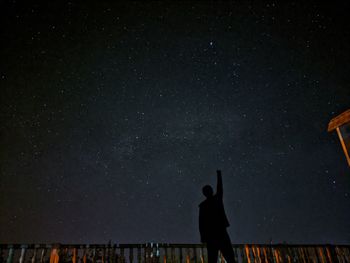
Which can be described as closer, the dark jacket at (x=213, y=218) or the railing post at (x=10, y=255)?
the dark jacket at (x=213, y=218)

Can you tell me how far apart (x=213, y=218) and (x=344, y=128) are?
3.54 meters

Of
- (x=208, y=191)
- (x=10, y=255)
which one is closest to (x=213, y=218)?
(x=208, y=191)

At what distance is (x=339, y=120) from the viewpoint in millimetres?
5270

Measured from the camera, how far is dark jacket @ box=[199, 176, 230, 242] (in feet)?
12.9

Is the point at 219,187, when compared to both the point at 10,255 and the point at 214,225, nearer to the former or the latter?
the point at 214,225

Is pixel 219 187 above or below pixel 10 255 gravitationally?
above

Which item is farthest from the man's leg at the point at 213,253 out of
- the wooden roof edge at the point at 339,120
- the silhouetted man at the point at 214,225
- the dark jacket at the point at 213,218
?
the wooden roof edge at the point at 339,120

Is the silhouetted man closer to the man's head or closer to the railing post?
the man's head

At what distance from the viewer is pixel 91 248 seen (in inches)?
267

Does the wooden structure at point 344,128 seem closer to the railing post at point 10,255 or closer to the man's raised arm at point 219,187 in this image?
the man's raised arm at point 219,187

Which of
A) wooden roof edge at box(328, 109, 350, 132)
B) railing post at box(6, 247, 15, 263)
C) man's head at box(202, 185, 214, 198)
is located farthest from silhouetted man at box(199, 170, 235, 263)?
railing post at box(6, 247, 15, 263)

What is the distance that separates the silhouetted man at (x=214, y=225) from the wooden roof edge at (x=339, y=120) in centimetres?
309

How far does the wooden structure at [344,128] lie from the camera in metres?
5.08

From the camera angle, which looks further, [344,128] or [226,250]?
[344,128]
